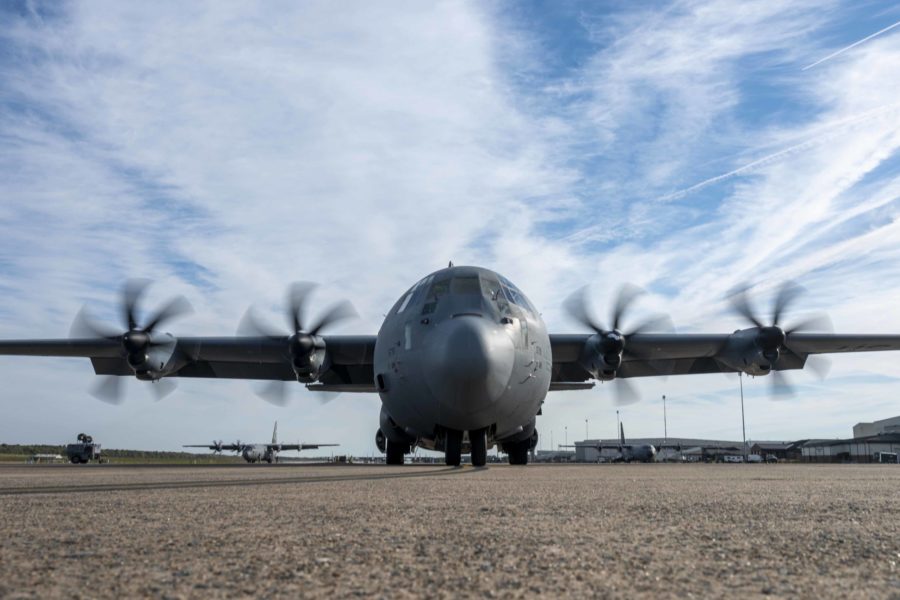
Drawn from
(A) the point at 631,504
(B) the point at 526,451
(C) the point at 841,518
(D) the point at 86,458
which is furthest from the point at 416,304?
(D) the point at 86,458

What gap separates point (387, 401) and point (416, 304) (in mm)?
2262

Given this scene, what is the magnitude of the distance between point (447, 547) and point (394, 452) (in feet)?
55.2

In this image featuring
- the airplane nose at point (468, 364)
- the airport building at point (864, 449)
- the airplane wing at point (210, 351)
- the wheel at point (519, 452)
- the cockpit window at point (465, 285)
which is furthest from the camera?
the airport building at point (864, 449)

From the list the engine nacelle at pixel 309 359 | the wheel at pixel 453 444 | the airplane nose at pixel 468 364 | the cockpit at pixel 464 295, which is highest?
the cockpit at pixel 464 295

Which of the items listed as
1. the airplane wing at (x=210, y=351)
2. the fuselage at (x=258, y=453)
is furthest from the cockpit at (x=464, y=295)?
the fuselage at (x=258, y=453)

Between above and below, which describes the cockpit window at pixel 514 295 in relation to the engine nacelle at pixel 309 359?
above

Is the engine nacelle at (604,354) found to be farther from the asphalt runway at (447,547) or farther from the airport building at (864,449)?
the airport building at (864,449)

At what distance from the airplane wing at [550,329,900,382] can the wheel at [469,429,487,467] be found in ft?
22.4

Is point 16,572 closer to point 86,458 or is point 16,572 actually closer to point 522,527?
point 522,527

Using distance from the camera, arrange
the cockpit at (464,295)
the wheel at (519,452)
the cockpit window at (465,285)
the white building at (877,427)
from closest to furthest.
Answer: the cockpit at (464,295) → the cockpit window at (465,285) → the wheel at (519,452) → the white building at (877,427)

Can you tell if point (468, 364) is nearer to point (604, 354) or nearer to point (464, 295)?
point (464, 295)

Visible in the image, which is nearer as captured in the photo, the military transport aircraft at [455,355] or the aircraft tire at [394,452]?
the military transport aircraft at [455,355]

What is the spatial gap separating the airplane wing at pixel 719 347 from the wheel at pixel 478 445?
269 inches

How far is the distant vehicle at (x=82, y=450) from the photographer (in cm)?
5188
